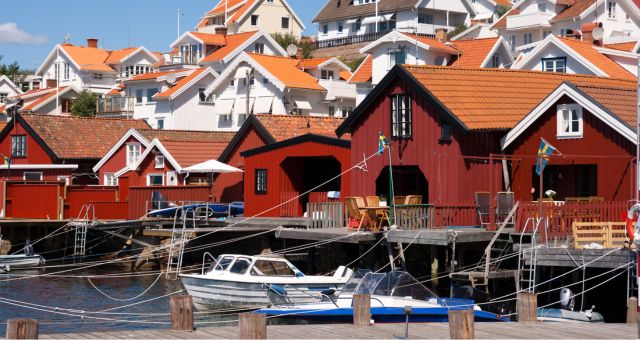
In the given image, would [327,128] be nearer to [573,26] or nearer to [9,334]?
[9,334]

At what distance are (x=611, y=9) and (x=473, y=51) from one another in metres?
27.5

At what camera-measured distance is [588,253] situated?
98.5 ft

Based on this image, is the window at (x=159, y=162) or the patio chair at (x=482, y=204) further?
the window at (x=159, y=162)

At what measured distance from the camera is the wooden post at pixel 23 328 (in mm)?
19016

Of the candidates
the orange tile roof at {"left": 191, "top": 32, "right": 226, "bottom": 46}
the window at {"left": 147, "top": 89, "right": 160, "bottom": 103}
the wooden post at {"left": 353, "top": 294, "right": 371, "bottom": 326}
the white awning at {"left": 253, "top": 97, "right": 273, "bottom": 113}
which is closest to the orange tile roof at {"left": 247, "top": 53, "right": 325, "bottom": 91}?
the white awning at {"left": 253, "top": 97, "right": 273, "bottom": 113}

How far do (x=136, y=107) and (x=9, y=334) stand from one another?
73757 mm

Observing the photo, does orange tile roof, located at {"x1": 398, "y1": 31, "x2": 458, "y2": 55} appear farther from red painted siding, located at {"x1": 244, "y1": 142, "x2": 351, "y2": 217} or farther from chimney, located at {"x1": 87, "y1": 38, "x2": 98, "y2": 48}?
chimney, located at {"x1": 87, "y1": 38, "x2": 98, "y2": 48}

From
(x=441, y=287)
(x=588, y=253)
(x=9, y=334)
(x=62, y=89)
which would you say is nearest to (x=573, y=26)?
(x=62, y=89)

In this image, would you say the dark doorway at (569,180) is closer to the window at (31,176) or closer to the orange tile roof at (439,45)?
the window at (31,176)

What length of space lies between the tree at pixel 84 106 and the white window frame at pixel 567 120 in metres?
74.4

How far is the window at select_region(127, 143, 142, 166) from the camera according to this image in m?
61.2

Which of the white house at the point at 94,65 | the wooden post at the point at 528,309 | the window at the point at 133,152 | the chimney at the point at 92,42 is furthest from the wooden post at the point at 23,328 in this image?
the chimney at the point at 92,42

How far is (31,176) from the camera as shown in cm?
6294

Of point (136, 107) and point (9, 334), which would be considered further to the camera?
point (136, 107)
